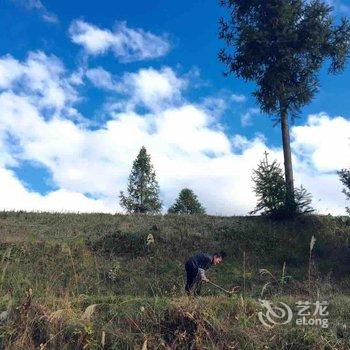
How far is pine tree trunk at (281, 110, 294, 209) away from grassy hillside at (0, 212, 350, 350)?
3.55 ft

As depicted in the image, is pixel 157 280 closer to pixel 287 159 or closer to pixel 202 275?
pixel 202 275

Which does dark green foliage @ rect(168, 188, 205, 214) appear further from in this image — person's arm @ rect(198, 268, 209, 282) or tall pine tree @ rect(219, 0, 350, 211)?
person's arm @ rect(198, 268, 209, 282)

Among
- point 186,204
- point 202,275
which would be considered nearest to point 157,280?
point 202,275

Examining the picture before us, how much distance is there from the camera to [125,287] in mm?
15336

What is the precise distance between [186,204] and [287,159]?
2431 cm

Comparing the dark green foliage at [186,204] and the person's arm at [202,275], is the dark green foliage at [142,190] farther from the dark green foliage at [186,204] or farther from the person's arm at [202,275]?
the person's arm at [202,275]

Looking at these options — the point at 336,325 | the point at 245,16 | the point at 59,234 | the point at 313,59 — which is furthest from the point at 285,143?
the point at 336,325

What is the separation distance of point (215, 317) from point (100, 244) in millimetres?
12526

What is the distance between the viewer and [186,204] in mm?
47781

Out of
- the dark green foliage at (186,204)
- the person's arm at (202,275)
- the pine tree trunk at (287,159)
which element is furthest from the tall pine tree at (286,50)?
the dark green foliage at (186,204)

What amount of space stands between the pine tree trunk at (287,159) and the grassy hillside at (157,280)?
108 centimetres

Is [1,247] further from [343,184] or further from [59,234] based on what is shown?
[343,184]

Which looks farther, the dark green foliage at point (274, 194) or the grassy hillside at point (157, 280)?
the dark green foliage at point (274, 194)

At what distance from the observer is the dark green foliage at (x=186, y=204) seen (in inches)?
1873
